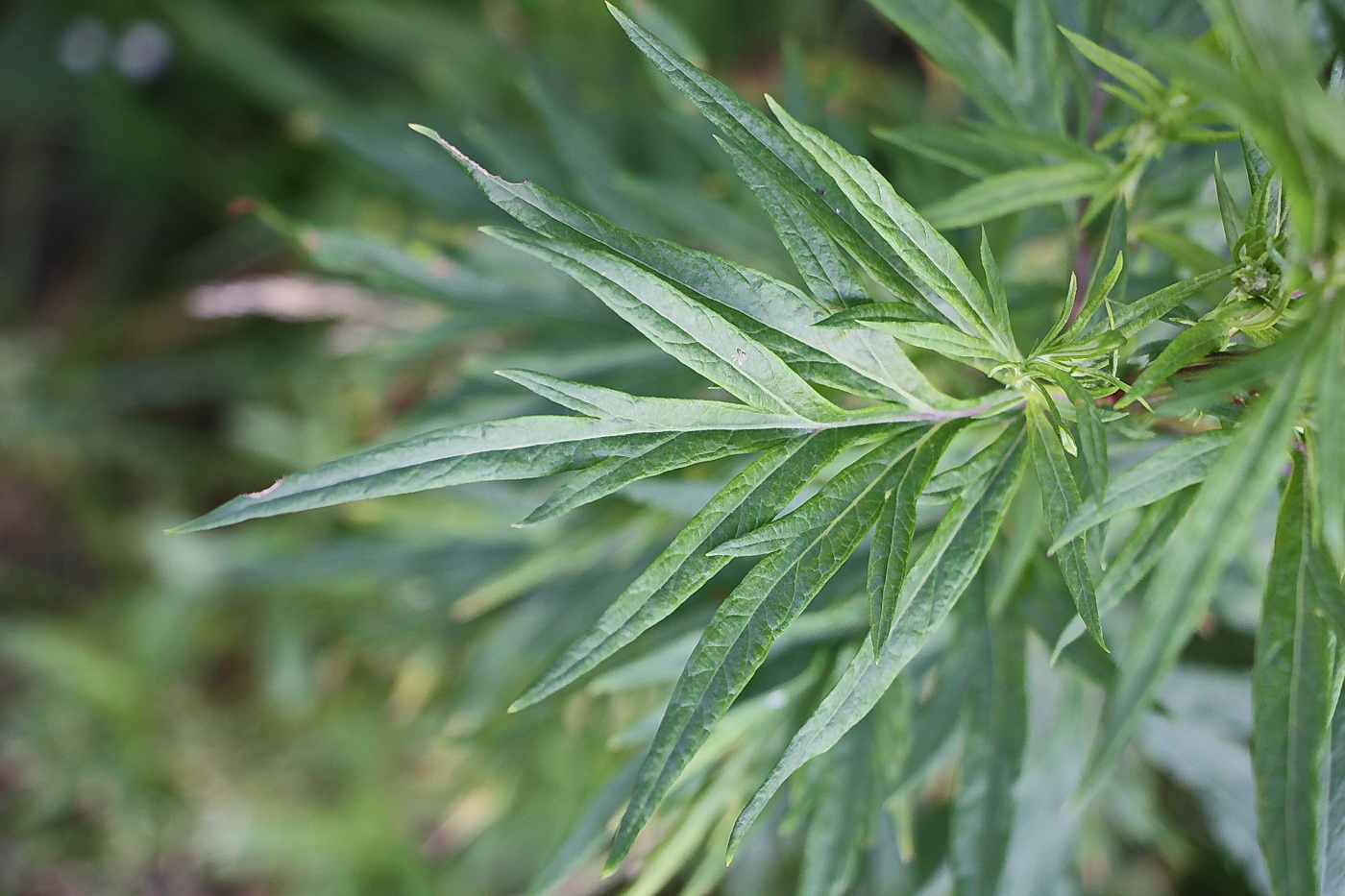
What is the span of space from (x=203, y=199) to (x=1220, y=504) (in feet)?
7.49

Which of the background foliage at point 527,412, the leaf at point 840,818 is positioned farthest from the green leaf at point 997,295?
the leaf at point 840,818

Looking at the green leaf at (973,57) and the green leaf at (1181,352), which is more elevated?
the green leaf at (973,57)

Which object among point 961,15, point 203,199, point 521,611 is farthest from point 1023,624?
point 203,199

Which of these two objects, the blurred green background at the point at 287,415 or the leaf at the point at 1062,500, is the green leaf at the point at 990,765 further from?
the blurred green background at the point at 287,415

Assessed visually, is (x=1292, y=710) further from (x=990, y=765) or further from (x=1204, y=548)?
(x=990, y=765)

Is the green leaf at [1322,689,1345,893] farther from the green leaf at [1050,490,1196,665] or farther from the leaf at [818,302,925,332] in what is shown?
the leaf at [818,302,925,332]

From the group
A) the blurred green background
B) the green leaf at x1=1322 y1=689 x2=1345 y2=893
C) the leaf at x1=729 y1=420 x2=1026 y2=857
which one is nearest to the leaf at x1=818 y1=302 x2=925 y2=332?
the leaf at x1=729 y1=420 x2=1026 y2=857

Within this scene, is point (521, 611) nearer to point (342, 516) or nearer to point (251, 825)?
point (342, 516)

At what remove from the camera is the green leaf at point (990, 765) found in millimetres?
749

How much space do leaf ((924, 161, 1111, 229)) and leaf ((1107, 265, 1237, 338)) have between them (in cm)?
18

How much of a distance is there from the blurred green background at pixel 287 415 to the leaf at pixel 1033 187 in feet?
1.21

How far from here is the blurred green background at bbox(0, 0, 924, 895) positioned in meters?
1.23

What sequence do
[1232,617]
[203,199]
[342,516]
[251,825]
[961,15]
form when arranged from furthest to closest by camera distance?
[203,199], [251,825], [342,516], [1232,617], [961,15]

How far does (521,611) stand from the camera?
1.27m
